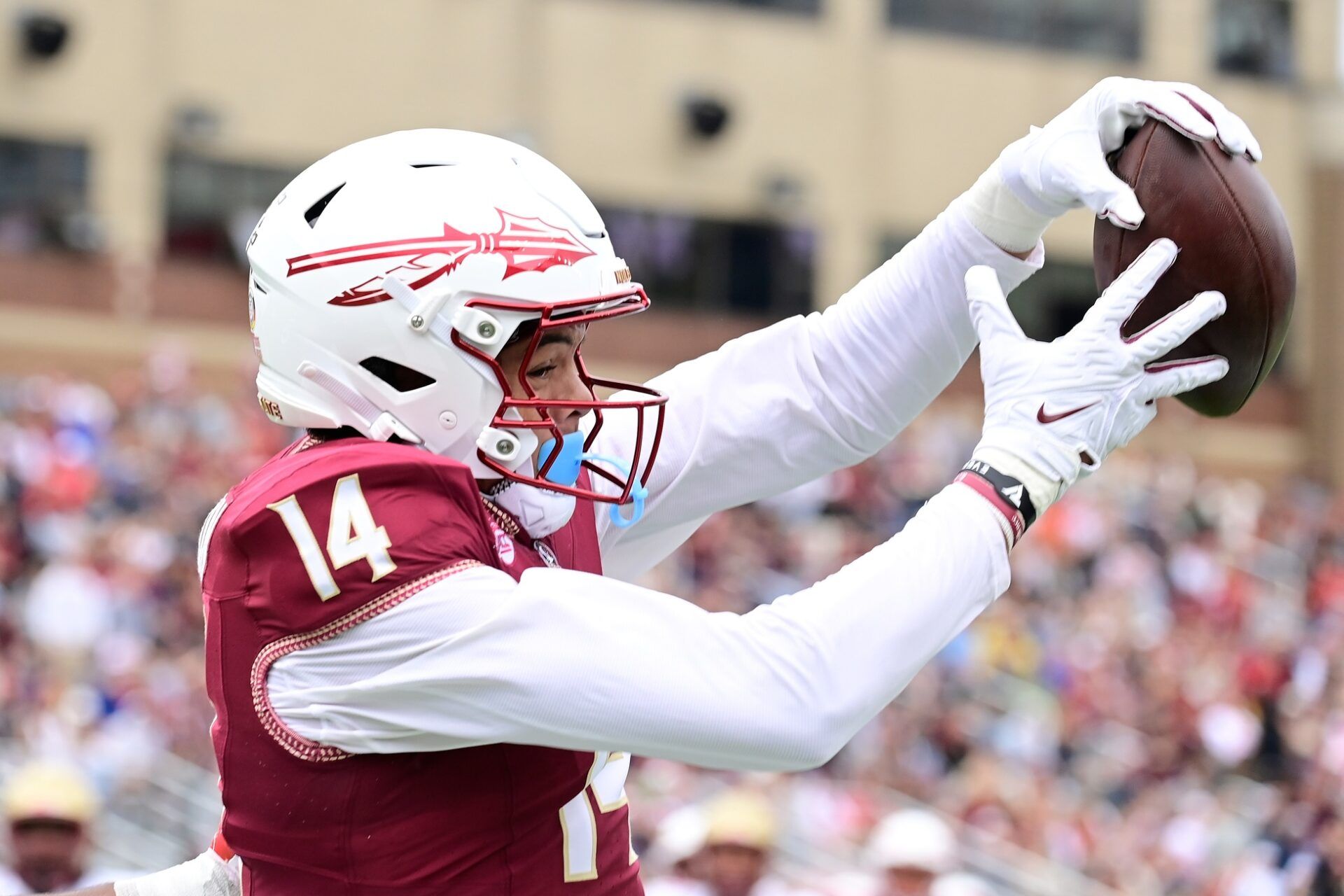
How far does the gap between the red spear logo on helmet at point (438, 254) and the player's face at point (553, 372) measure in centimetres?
10

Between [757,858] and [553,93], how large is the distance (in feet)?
45.1

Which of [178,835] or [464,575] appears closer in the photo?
[464,575]

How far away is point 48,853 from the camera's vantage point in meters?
5.18

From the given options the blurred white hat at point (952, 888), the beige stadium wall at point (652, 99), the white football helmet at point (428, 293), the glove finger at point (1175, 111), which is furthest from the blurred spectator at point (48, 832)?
the beige stadium wall at point (652, 99)

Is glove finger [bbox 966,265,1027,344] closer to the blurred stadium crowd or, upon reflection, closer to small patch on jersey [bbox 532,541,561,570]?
small patch on jersey [bbox 532,541,561,570]

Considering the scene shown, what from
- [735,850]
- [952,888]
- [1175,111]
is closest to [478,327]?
[1175,111]

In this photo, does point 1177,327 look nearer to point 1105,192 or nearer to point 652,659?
point 1105,192

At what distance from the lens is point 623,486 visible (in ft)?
8.30

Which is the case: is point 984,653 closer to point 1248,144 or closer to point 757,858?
point 757,858

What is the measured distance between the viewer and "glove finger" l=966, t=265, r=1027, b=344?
7.68ft

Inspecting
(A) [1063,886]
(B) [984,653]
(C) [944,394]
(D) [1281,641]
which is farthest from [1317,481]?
(A) [1063,886]

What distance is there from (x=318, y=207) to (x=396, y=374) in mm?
233

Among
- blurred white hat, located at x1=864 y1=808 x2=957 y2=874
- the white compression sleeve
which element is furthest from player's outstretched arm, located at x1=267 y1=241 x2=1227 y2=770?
blurred white hat, located at x1=864 y1=808 x2=957 y2=874

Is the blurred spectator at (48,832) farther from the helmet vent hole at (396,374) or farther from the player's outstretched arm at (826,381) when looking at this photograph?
the helmet vent hole at (396,374)
